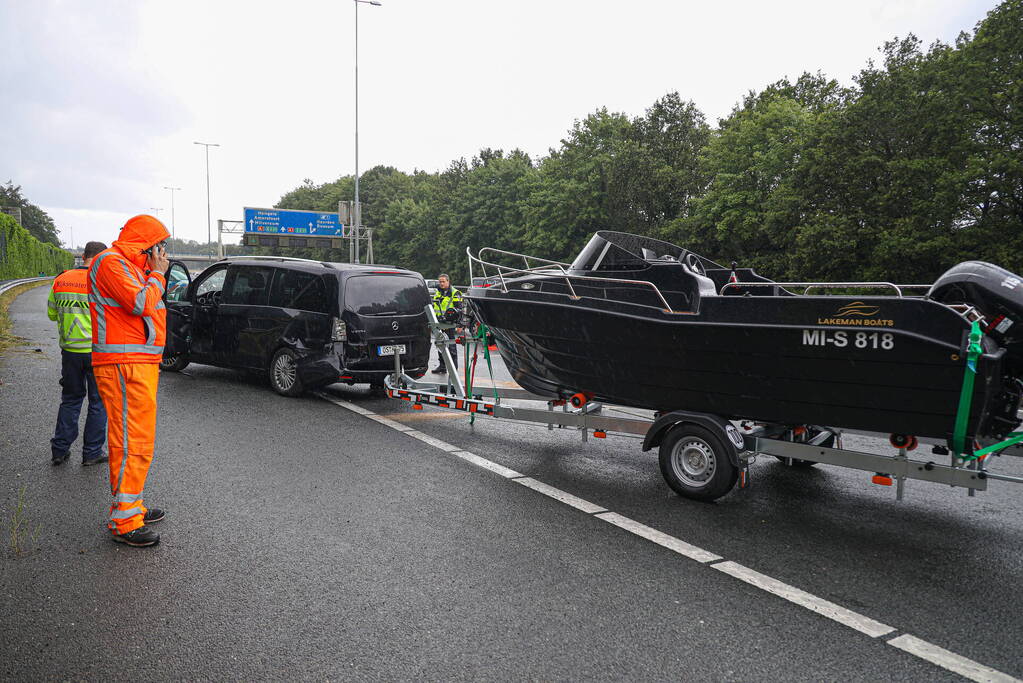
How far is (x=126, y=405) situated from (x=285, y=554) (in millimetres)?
1275

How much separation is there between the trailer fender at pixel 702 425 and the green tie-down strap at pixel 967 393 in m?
1.24

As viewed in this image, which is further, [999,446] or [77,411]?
[77,411]

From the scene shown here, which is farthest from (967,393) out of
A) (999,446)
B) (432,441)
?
(432,441)

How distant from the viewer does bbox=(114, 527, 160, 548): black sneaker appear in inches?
163

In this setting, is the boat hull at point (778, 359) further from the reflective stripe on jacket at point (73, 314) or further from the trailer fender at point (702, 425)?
the reflective stripe on jacket at point (73, 314)

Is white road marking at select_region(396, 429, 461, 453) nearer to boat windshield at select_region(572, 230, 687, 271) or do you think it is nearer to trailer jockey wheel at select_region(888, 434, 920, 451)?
boat windshield at select_region(572, 230, 687, 271)

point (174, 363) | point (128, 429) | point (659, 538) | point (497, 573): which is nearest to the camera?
point (497, 573)

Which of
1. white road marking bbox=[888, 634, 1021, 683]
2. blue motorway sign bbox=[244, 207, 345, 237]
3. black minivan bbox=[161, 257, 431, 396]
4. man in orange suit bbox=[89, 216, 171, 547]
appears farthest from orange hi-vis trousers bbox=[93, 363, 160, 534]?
blue motorway sign bbox=[244, 207, 345, 237]

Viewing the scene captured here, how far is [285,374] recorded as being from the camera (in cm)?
922

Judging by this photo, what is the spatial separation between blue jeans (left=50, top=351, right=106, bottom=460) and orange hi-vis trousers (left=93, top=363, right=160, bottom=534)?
176 centimetres

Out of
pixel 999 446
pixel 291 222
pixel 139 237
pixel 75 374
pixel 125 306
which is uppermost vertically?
pixel 291 222

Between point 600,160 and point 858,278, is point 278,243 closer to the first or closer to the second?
point 600,160

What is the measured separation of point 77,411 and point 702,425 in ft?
16.0

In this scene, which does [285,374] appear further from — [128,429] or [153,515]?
[128,429]
